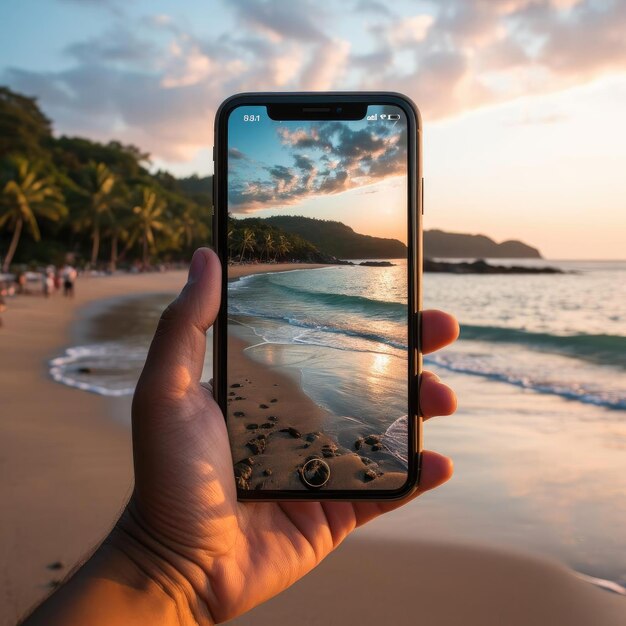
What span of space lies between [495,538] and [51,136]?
73.6 meters

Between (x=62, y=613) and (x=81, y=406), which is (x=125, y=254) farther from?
(x=62, y=613)

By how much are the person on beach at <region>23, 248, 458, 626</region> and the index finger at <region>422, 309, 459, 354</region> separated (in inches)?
22.4

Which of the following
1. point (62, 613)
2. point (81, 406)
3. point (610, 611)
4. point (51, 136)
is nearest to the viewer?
point (62, 613)

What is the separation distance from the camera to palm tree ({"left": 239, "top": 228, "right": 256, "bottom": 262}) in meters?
2.31

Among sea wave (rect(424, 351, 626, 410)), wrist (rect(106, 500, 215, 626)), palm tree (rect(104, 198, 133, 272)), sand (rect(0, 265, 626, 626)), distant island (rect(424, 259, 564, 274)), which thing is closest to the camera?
wrist (rect(106, 500, 215, 626))

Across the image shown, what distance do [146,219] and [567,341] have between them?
54.1 metres

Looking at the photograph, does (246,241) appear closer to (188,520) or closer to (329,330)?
(329,330)

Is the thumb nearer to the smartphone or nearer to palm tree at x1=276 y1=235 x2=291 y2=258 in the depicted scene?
the smartphone

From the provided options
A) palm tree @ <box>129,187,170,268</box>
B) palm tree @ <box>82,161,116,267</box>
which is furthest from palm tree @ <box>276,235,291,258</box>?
palm tree @ <box>129,187,170,268</box>

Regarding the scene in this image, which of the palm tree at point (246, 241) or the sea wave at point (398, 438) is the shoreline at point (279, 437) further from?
the palm tree at point (246, 241)

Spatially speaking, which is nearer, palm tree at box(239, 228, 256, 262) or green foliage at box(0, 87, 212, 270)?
palm tree at box(239, 228, 256, 262)

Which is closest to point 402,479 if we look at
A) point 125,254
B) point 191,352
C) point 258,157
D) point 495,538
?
point 191,352

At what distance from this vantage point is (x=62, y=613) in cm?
152

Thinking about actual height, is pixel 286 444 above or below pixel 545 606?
above
